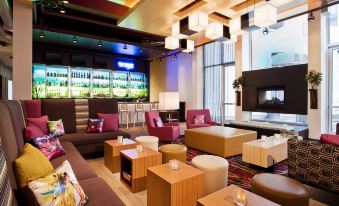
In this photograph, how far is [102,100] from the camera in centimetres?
473

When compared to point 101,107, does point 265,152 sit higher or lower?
lower

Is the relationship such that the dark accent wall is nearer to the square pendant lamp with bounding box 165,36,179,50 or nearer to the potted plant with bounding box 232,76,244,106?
the potted plant with bounding box 232,76,244,106

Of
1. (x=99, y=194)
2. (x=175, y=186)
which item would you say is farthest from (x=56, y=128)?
(x=175, y=186)

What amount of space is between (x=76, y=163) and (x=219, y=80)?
683cm

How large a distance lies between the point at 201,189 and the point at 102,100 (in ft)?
11.5

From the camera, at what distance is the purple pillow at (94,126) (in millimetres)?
4180

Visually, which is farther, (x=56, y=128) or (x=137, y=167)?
(x=56, y=128)

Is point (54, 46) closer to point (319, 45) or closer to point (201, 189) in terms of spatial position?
point (201, 189)

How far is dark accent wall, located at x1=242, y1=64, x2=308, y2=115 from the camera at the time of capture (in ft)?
17.8

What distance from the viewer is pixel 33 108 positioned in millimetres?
3824

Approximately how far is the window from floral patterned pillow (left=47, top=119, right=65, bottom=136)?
6407 mm

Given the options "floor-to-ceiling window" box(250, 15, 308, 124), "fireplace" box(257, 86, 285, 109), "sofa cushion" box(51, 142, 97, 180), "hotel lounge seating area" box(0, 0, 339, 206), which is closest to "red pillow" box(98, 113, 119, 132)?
"hotel lounge seating area" box(0, 0, 339, 206)

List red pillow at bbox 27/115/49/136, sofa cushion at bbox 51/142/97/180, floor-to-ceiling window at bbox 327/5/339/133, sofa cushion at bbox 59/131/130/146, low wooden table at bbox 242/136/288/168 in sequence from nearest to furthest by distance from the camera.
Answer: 1. sofa cushion at bbox 51/142/97/180
2. low wooden table at bbox 242/136/288/168
3. red pillow at bbox 27/115/49/136
4. sofa cushion at bbox 59/131/130/146
5. floor-to-ceiling window at bbox 327/5/339/133

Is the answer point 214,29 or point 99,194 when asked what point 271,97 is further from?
point 99,194
